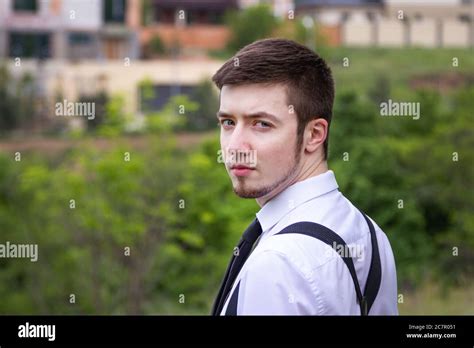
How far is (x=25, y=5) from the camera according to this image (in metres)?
20.7

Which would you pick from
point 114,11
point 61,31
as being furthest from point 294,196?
point 114,11

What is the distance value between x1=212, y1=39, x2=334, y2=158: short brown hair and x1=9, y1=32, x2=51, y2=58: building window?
63.2 feet

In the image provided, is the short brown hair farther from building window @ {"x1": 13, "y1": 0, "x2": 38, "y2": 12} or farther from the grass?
building window @ {"x1": 13, "y1": 0, "x2": 38, "y2": 12}

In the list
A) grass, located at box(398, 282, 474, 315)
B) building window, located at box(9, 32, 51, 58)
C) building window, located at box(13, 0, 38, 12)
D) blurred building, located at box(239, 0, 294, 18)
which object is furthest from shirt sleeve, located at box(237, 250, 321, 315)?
building window, located at box(13, 0, 38, 12)

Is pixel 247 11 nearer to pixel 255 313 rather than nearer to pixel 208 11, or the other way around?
pixel 208 11

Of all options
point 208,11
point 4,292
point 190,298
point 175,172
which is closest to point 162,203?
point 175,172

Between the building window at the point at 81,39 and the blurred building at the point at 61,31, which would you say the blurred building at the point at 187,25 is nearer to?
the blurred building at the point at 61,31

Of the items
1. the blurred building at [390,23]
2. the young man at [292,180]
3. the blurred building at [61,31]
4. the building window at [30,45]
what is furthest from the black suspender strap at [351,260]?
the building window at [30,45]

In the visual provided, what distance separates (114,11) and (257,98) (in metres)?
20.8

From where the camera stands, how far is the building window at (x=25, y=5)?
2048 centimetres

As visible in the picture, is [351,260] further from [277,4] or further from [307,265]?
[277,4]

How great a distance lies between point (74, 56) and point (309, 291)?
1911 cm

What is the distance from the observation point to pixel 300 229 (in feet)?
3.47

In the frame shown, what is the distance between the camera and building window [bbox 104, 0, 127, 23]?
69.3 ft
